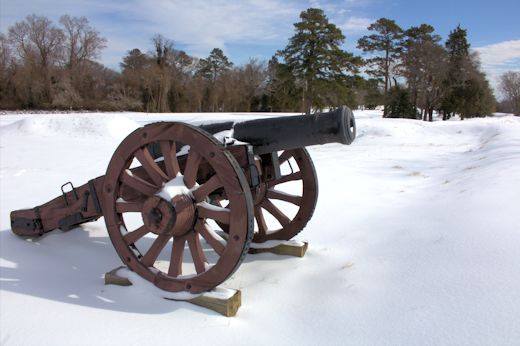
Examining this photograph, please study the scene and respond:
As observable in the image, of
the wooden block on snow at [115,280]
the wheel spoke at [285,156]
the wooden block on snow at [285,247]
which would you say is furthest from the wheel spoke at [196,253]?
the wheel spoke at [285,156]

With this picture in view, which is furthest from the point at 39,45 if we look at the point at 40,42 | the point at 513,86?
the point at 513,86

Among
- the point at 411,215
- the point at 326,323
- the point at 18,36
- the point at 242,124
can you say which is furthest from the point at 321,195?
the point at 18,36

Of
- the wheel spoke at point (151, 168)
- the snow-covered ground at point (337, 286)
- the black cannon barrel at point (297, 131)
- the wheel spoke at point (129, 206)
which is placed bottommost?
the snow-covered ground at point (337, 286)

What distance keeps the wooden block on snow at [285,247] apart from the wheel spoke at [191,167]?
42.8 inches

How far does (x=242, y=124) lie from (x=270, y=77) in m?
37.6

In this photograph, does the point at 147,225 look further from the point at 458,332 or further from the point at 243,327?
the point at 458,332

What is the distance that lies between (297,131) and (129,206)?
1221 millimetres

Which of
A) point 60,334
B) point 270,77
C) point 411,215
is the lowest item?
point 60,334

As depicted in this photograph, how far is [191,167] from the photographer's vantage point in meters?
2.45

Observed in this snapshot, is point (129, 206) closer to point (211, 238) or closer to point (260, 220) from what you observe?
point (211, 238)

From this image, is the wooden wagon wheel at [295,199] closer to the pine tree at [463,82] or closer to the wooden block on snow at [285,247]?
→ the wooden block on snow at [285,247]

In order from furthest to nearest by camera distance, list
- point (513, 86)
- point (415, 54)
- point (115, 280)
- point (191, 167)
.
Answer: point (513, 86), point (415, 54), point (115, 280), point (191, 167)

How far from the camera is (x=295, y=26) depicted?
2972 centimetres

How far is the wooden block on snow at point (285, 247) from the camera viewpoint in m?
3.28
